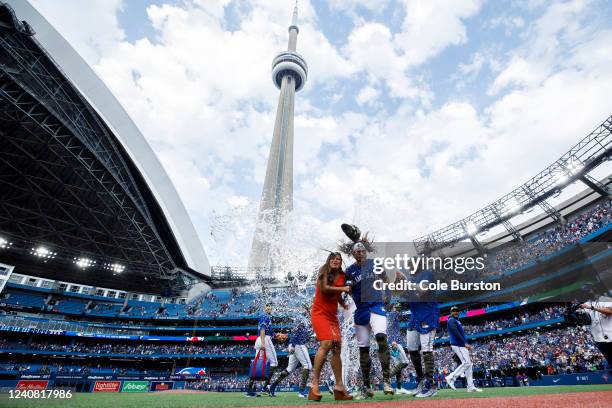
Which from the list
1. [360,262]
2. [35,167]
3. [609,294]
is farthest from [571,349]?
[35,167]

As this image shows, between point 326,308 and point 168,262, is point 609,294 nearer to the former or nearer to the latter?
point 326,308

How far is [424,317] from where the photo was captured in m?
6.63

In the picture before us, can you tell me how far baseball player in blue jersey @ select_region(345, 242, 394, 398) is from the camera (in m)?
5.13

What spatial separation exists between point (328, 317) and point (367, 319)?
1.24 metres

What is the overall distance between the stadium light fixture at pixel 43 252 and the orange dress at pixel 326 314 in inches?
1626

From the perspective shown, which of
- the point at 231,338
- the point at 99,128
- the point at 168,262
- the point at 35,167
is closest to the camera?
the point at 99,128

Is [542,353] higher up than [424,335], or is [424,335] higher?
[542,353]

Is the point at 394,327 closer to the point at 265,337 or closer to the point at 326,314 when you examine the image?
the point at 265,337

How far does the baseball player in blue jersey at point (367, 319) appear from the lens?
202 inches

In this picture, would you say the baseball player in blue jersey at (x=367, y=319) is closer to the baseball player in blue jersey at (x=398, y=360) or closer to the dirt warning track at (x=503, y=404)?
the dirt warning track at (x=503, y=404)

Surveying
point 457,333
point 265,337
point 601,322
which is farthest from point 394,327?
point 601,322

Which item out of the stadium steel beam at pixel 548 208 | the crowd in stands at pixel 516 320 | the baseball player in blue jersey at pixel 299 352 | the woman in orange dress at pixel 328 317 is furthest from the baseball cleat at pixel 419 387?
the stadium steel beam at pixel 548 208

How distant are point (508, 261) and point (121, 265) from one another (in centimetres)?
4221

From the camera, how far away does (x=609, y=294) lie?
17.4 ft
